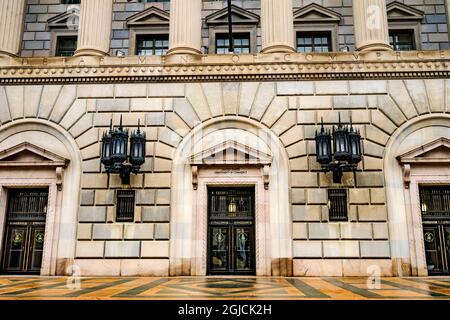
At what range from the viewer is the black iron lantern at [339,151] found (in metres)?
16.2

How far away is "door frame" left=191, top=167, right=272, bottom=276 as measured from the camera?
16.7 metres

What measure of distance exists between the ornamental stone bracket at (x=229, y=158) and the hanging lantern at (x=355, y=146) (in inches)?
124

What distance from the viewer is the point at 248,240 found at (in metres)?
17.3

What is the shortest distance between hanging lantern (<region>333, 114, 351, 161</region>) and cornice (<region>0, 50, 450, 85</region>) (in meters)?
2.92

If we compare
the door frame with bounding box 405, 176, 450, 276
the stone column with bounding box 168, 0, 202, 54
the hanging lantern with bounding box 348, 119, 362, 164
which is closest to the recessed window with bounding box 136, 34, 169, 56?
the stone column with bounding box 168, 0, 202, 54

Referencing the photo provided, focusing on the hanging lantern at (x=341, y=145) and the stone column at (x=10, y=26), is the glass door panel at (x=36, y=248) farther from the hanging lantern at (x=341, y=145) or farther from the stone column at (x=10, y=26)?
the hanging lantern at (x=341, y=145)

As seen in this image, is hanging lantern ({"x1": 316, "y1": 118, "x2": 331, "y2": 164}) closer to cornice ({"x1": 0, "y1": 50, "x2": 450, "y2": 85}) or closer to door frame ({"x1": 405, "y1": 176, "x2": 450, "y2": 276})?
cornice ({"x1": 0, "y1": 50, "x2": 450, "y2": 85})

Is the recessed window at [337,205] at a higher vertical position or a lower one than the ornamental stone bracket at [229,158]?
lower

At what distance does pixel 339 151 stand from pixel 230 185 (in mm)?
4497

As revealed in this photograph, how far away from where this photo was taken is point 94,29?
19.1 meters

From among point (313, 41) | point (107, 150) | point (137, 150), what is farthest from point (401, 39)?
point (107, 150)

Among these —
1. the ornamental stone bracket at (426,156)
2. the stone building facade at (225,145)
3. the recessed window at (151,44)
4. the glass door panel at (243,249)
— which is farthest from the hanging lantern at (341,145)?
the recessed window at (151,44)

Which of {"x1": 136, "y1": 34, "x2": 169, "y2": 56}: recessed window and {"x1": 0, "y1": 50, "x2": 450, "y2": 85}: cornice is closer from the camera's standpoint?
{"x1": 0, "y1": 50, "x2": 450, "y2": 85}: cornice
